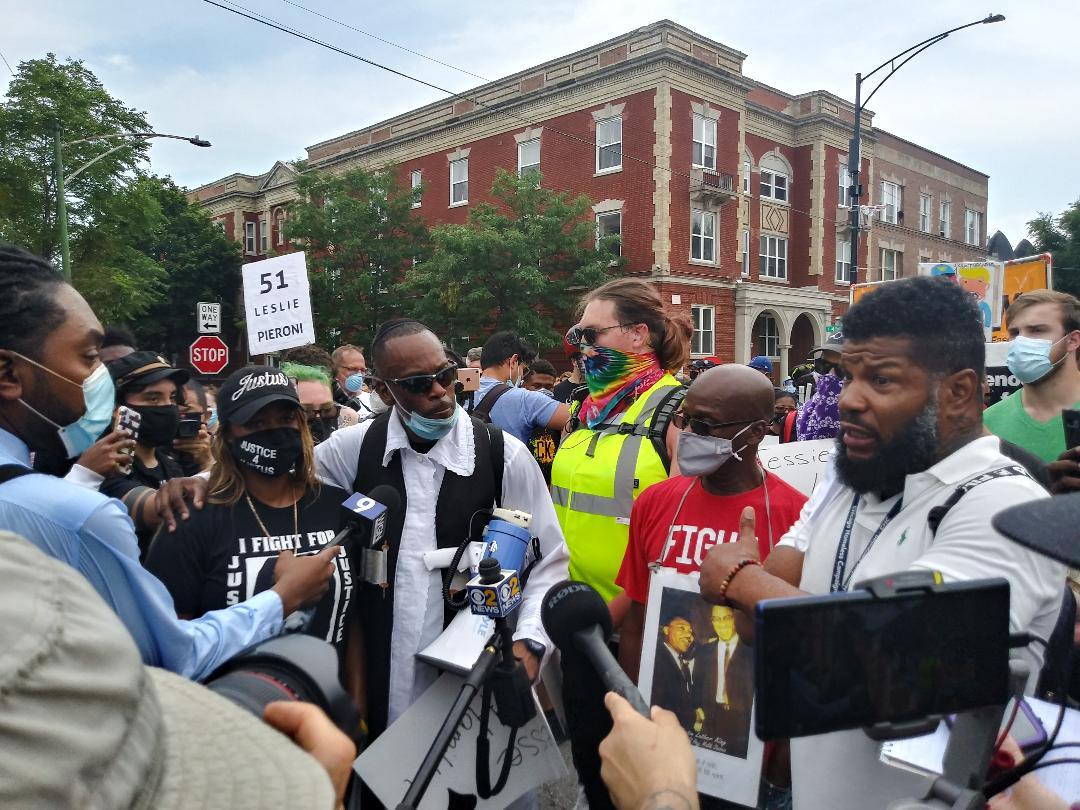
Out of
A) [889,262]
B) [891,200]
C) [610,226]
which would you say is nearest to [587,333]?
[610,226]

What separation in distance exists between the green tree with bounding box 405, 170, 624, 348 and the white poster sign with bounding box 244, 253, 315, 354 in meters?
17.5

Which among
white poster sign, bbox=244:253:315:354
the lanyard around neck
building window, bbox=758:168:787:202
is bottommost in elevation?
the lanyard around neck

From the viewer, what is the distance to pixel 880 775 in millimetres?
1698

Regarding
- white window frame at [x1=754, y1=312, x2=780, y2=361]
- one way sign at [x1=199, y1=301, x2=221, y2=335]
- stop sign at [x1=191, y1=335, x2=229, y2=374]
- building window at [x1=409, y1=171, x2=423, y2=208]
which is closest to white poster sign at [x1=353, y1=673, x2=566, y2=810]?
stop sign at [x1=191, y1=335, x2=229, y2=374]

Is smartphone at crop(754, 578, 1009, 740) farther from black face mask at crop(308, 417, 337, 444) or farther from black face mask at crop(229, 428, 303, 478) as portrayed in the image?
black face mask at crop(308, 417, 337, 444)

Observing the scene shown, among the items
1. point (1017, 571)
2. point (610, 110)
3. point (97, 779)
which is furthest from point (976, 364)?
point (610, 110)

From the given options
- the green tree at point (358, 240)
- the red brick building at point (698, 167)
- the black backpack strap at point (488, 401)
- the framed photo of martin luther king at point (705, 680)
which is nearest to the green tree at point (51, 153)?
the green tree at point (358, 240)

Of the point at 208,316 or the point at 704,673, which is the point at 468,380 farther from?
the point at 208,316

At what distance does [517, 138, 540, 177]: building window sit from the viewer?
95.3 feet

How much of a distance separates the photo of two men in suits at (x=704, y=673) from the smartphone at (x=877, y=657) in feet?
3.55

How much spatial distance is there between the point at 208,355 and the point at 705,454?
37.9ft

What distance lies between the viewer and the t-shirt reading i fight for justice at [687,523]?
2596mm

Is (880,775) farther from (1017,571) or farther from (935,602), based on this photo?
(935,602)

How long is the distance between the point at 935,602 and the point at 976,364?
3.38 feet
